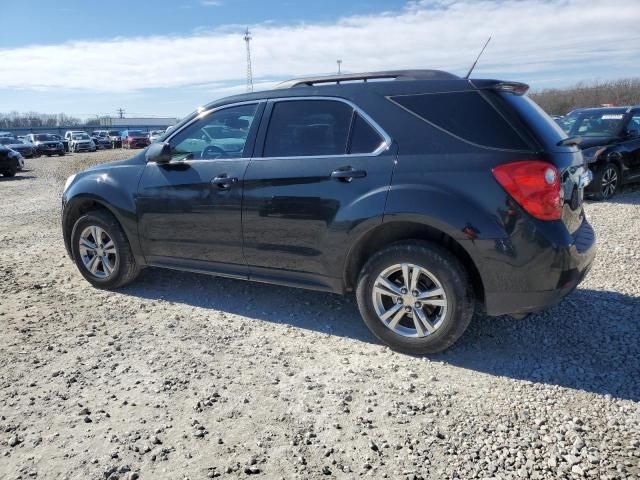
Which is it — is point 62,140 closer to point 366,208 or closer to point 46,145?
point 46,145

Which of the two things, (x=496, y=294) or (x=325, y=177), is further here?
(x=325, y=177)

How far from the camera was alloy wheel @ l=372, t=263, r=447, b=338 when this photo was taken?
3430mm

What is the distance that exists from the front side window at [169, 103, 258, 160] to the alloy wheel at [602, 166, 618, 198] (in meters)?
7.52

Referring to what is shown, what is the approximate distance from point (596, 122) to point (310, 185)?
8539 millimetres

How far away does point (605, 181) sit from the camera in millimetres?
9148

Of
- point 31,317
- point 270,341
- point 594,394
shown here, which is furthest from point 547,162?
point 31,317

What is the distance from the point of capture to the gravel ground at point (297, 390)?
2.52 metres

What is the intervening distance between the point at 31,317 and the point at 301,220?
2.64 m

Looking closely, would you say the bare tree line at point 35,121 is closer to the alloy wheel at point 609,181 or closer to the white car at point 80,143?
the white car at point 80,143

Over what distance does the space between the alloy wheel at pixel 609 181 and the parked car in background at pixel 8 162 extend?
18.5m

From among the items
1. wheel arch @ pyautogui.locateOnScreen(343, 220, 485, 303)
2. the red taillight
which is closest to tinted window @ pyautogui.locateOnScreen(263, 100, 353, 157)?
wheel arch @ pyautogui.locateOnScreen(343, 220, 485, 303)

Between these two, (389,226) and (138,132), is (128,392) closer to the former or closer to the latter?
(389,226)

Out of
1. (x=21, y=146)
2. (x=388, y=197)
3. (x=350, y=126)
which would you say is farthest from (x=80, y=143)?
(x=388, y=197)

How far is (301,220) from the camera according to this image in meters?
3.82
